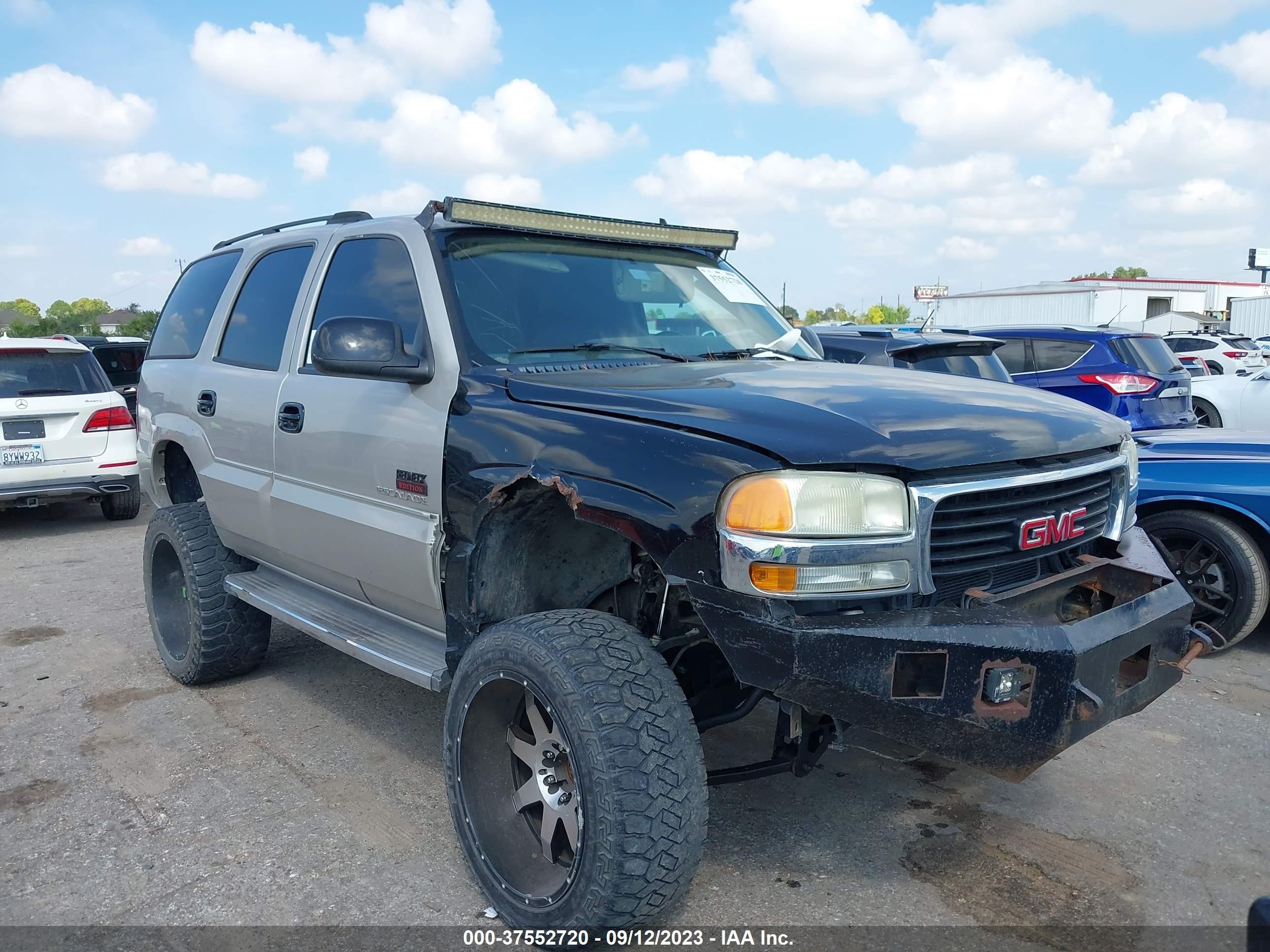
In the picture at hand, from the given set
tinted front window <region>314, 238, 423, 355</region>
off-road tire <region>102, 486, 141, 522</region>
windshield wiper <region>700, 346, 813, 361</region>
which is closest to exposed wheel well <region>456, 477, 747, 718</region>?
tinted front window <region>314, 238, 423, 355</region>

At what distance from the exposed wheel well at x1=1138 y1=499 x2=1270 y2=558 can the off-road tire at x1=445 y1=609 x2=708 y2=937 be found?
357 centimetres

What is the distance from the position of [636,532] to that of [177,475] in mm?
3481

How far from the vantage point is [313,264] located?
3953 mm

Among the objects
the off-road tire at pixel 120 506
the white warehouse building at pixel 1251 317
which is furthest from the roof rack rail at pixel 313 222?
the white warehouse building at pixel 1251 317

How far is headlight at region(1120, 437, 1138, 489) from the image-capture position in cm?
312

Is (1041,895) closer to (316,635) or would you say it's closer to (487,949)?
(487,949)

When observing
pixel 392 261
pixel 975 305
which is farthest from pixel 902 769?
pixel 975 305

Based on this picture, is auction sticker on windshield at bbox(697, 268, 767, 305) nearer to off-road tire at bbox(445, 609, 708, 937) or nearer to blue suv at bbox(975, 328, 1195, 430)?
off-road tire at bbox(445, 609, 708, 937)

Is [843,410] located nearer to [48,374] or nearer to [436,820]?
[436,820]

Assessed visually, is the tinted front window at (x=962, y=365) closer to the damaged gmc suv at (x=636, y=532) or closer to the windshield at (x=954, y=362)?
the windshield at (x=954, y=362)

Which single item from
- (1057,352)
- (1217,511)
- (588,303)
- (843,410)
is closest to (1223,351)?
(1057,352)

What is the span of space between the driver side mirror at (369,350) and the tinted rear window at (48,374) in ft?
22.0

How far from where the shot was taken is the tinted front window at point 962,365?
704cm

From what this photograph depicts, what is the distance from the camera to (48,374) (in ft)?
28.8
